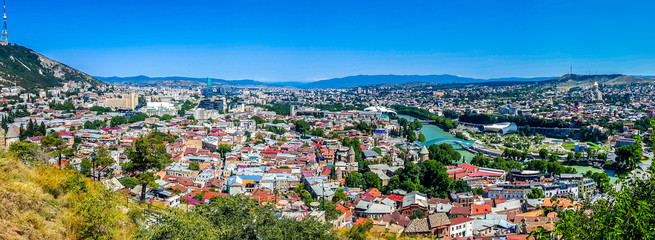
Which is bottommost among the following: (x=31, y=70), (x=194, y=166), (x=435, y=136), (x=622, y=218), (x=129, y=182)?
(x=435, y=136)

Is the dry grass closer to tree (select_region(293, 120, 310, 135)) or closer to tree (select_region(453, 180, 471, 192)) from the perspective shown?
tree (select_region(453, 180, 471, 192))

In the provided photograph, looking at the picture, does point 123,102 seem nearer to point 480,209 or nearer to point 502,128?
point 502,128

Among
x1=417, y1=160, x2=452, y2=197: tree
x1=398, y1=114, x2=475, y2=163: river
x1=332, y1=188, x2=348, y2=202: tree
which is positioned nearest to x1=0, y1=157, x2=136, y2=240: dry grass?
x1=332, y1=188, x2=348, y2=202: tree

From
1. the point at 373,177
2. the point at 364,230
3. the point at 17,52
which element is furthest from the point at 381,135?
the point at 17,52

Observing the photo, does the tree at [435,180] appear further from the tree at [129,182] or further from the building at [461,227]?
the tree at [129,182]

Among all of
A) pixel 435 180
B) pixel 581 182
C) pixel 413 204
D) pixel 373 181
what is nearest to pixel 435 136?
pixel 581 182

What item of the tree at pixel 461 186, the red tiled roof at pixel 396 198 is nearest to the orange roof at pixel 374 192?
the red tiled roof at pixel 396 198

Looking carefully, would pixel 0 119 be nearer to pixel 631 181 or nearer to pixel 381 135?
pixel 381 135
